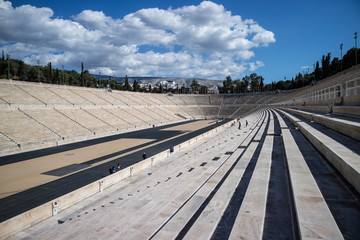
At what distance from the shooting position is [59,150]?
22625 mm

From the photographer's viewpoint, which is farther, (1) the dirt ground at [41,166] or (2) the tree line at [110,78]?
(2) the tree line at [110,78]

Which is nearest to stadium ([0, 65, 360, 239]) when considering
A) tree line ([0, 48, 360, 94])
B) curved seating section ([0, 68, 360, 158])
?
curved seating section ([0, 68, 360, 158])

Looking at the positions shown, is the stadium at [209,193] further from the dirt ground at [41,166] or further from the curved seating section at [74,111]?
the curved seating section at [74,111]

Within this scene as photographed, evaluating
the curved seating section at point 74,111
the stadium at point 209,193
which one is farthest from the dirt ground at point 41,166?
the curved seating section at point 74,111

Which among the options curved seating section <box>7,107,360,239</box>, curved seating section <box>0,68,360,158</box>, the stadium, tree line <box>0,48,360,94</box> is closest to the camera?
curved seating section <box>7,107,360,239</box>

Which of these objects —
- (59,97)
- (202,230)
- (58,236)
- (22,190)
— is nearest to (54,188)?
(22,190)

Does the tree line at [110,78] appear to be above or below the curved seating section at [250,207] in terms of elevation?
above

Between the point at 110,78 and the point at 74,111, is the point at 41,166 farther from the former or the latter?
the point at 110,78

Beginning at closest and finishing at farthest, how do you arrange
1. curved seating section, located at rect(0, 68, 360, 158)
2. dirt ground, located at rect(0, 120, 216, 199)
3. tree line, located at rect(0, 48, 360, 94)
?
1. dirt ground, located at rect(0, 120, 216, 199)
2. curved seating section, located at rect(0, 68, 360, 158)
3. tree line, located at rect(0, 48, 360, 94)

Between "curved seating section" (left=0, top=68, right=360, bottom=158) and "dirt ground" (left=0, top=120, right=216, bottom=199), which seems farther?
"curved seating section" (left=0, top=68, right=360, bottom=158)

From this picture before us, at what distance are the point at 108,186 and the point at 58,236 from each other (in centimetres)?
495

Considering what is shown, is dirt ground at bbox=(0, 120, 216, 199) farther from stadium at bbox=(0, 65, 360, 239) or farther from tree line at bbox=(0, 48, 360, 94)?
tree line at bbox=(0, 48, 360, 94)

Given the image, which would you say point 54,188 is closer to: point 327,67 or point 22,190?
point 22,190

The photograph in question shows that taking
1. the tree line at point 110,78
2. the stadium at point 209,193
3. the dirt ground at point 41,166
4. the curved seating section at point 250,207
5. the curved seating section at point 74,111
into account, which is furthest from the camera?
the tree line at point 110,78
